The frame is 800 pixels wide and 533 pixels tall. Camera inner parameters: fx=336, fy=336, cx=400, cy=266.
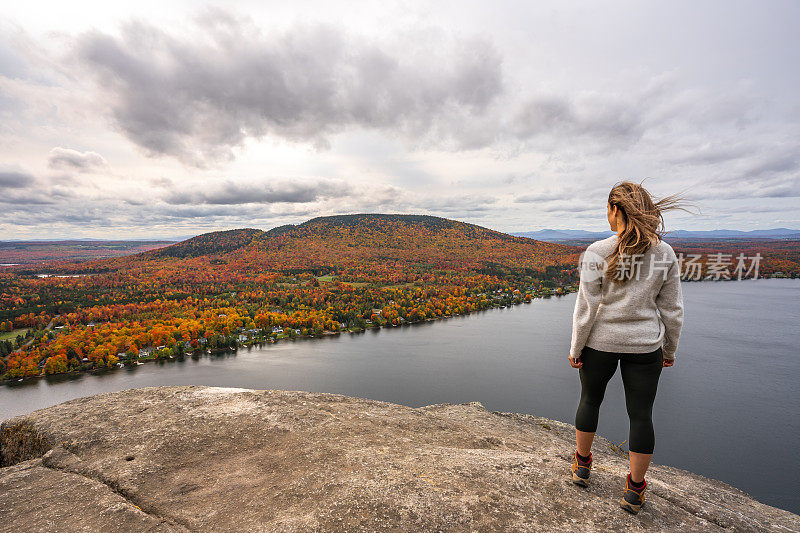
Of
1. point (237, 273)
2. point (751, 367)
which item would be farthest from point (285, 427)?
point (237, 273)

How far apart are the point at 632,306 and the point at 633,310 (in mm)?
30

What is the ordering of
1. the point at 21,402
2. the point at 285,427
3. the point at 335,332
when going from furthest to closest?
the point at 335,332 → the point at 21,402 → the point at 285,427

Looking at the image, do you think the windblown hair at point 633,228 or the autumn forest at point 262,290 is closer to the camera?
the windblown hair at point 633,228

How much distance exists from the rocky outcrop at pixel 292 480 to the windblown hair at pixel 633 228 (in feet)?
6.42

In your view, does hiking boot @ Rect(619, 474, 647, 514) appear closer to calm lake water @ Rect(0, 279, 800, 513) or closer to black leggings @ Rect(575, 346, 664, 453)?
black leggings @ Rect(575, 346, 664, 453)

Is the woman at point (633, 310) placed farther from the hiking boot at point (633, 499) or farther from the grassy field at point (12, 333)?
the grassy field at point (12, 333)

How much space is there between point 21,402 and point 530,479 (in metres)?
48.5

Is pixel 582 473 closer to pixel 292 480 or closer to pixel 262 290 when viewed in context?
pixel 292 480

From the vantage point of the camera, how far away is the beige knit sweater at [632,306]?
2453mm

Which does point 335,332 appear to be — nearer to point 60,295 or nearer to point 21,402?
point 21,402

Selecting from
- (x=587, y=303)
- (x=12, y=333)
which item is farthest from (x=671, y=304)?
(x=12, y=333)

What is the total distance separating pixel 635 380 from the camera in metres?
2.53

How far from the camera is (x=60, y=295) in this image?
2953 inches

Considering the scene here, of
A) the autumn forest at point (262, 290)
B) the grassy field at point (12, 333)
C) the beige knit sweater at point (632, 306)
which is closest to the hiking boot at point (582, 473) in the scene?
the beige knit sweater at point (632, 306)
